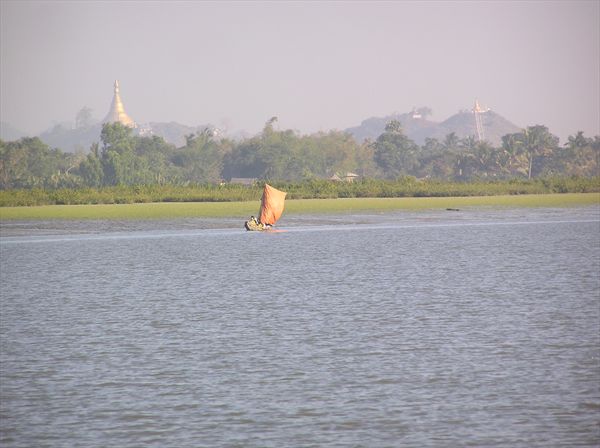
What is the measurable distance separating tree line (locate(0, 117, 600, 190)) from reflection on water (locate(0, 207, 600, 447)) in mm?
97983

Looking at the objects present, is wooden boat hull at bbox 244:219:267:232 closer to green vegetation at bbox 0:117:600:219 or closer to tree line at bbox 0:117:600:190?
green vegetation at bbox 0:117:600:219

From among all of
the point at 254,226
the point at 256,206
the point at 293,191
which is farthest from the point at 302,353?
the point at 293,191

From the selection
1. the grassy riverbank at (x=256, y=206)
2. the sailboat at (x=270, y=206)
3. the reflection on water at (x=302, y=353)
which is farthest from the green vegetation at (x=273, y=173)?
the reflection on water at (x=302, y=353)

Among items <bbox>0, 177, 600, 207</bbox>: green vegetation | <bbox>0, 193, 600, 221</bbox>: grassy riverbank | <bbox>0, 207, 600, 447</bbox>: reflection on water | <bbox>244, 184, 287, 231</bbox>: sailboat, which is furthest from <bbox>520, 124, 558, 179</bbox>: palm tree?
<bbox>0, 207, 600, 447</bbox>: reflection on water

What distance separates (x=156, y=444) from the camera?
11117 millimetres

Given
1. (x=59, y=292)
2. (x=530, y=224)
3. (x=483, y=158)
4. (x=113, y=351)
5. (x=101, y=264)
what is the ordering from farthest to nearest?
(x=483, y=158), (x=530, y=224), (x=101, y=264), (x=59, y=292), (x=113, y=351)

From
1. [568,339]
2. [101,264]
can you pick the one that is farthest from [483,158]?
[568,339]

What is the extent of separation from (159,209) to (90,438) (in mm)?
63109

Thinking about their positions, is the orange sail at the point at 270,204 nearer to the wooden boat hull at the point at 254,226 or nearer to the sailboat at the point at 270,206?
the sailboat at the point at 270,206

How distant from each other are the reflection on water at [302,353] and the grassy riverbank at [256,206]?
32.8 metres

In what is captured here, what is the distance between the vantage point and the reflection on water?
38.5 ft

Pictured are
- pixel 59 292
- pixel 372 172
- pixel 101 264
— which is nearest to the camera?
pixel 59 292

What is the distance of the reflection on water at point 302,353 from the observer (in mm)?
11742

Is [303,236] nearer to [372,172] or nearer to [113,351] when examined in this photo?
[113,351]
